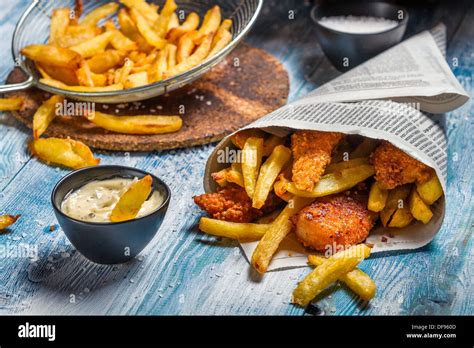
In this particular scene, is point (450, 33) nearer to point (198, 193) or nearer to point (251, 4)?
point (251, 4)

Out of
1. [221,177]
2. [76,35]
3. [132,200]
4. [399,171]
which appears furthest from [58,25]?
[399,171]

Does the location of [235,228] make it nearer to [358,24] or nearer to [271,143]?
[271,143]

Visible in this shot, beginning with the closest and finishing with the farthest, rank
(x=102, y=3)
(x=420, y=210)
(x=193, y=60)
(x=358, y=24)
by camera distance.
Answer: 1. (x=420, y=210)
2. (x=193, y=60)
3. (x=358, y=24)
4. (x=102, y=3)

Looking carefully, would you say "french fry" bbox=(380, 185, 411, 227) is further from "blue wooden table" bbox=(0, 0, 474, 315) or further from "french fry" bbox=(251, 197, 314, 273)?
"french fry" bbox=(251, 197, 314, 273)

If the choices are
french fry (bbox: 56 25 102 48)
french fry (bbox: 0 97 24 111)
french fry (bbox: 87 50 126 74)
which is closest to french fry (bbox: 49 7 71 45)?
french fry (bbox: 56 25 102 48)

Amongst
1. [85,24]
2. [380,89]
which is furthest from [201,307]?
[85,24]

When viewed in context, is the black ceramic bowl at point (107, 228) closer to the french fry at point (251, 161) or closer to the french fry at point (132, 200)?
the french fry at point (132, 200)
